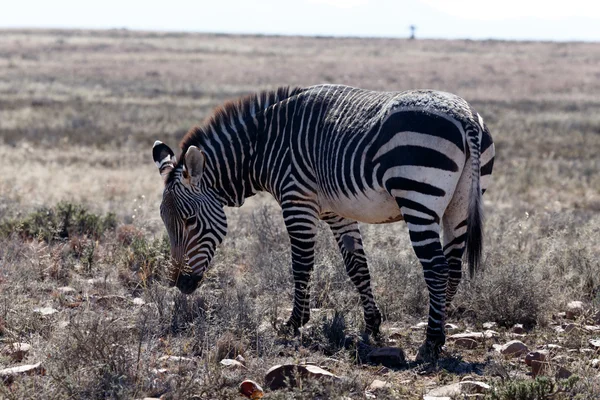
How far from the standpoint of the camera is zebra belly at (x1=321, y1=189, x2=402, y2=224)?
20.4 feet

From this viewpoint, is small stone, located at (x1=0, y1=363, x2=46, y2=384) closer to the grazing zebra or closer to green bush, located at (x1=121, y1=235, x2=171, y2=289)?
the grazing zebra

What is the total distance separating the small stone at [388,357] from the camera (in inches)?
229

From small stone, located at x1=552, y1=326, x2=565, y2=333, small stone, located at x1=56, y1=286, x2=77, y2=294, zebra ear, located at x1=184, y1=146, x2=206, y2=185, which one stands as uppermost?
zebra ear, located at x1=184, y1=146, x2=206, y2=185

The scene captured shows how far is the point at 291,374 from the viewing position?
16.6ft

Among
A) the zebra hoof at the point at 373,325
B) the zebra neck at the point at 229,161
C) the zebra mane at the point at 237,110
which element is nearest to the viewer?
the zebra hoof at the point at 373,325

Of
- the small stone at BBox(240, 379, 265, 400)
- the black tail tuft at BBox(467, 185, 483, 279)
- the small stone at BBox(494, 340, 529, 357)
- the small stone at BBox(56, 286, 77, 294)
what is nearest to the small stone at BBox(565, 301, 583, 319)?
the small stone at BBox(494, 340, 529, 357)

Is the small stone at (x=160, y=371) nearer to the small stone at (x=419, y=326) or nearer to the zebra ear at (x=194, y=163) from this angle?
the zebra ear at (x=194, y=163)

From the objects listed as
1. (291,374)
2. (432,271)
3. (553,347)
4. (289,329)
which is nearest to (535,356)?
(553,347)

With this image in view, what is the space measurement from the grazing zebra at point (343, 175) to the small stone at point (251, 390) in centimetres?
156

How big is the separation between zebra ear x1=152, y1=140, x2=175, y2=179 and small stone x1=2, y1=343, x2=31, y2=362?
1986mm

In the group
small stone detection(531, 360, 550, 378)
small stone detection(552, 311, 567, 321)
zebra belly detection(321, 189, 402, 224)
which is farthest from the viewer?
small stone detection(552, 311, 567, 321)

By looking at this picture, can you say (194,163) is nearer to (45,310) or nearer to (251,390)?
(45,310)

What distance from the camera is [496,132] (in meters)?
26.8

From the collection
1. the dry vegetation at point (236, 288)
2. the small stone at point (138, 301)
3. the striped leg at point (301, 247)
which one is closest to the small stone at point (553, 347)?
the dry vegetation at point (236, 288)
